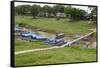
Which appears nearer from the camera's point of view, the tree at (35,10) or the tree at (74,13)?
the tree at (35,10)

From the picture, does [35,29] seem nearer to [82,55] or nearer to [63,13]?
[63,13]

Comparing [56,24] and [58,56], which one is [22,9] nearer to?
[56,24]

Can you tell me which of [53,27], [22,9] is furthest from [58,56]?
[22,9]

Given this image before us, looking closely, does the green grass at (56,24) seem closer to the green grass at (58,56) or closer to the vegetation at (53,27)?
the vegetation at (53,27)

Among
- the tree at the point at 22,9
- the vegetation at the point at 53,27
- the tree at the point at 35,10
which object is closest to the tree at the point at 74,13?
the vegetation at the point at 53,27

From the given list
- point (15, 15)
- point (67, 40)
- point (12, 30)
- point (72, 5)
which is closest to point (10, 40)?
point (12, 30)
